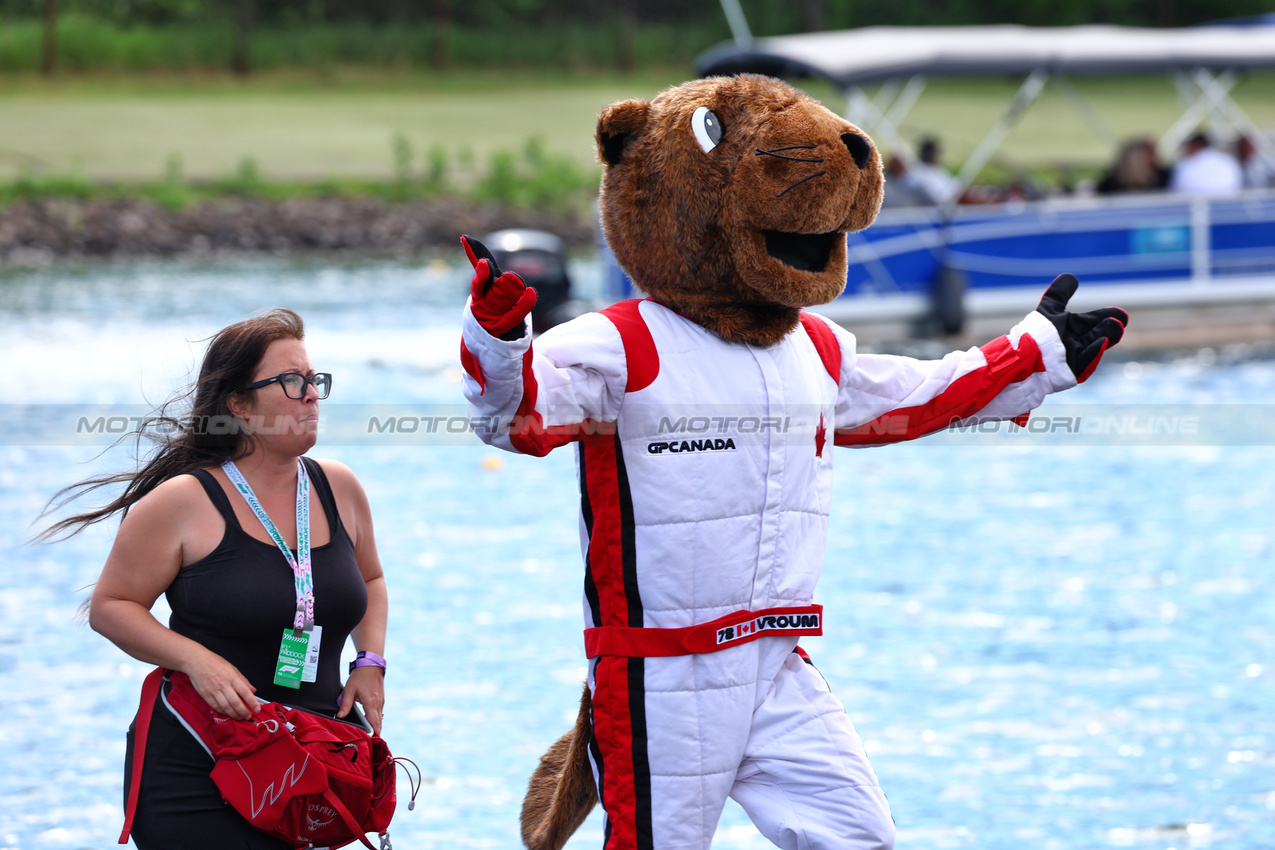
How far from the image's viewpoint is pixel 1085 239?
12570 millimetres

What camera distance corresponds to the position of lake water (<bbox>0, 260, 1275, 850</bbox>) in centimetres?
445

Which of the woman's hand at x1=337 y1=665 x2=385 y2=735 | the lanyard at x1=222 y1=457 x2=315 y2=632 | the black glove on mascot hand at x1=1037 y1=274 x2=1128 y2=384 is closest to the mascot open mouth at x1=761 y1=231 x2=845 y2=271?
the black glove on mascot hand at x1=1037 y1=274 x2=1128 y2=384

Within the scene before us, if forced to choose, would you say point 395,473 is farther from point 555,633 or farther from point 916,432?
point 916,432

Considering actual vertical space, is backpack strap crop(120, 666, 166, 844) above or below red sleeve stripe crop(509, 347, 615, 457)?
below

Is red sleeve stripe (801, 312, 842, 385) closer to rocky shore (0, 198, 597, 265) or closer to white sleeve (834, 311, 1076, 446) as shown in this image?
white sleeve (834, 311, 1076, 446)

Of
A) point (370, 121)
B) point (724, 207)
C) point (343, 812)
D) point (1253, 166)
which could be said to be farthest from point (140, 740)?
point (370, 121)

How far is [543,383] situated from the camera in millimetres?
2695

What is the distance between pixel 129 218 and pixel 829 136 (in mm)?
23148

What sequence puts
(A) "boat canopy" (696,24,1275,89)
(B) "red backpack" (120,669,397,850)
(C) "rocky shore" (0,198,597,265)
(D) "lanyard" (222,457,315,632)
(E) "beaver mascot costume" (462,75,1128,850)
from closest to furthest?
(B) "red backpack" (120,669,397,850) → (D) "lanyard" (222,457,315,632) → (E) "beaver mascot costume" (462,75,1128,850) → (A) "boat canopy" (696,24,1275,89) → (C) "rocky shore" (0,198,597,265)

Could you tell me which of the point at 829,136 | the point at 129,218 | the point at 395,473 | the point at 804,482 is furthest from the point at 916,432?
the point at 129,218

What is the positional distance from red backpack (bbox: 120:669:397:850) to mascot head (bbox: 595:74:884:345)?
1.15 meters

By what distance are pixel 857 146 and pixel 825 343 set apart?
0.44 meters

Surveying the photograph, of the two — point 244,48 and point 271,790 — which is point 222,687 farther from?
point 244,48

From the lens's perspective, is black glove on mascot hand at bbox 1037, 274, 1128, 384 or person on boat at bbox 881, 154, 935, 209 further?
person on boat at bbox 881, 154, 935, 209
